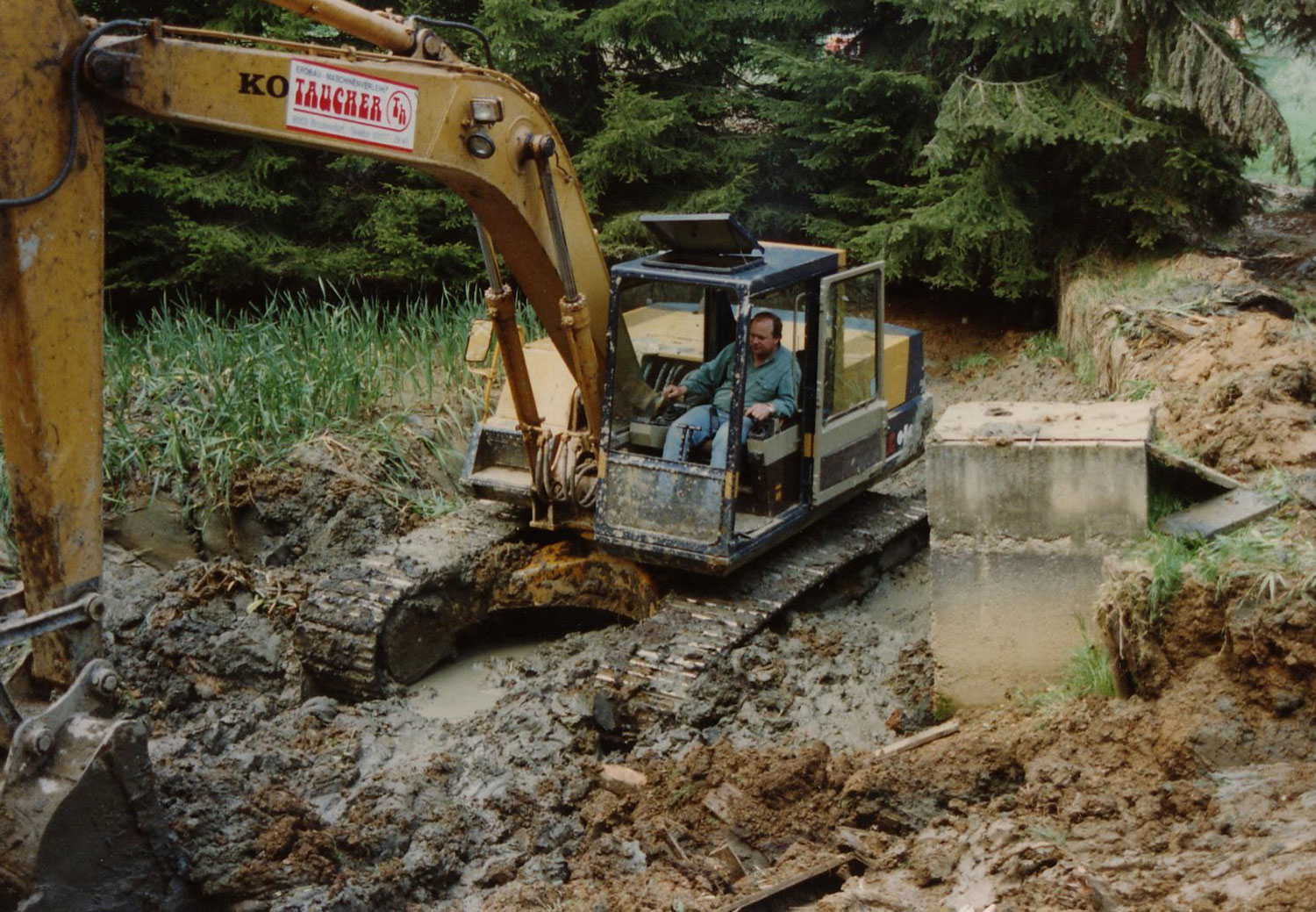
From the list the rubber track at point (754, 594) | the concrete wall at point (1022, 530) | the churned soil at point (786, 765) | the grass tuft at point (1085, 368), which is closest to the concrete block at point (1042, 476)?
the concrete wall at point (1022, 530)

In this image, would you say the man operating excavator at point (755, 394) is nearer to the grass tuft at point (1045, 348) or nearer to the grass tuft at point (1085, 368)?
the grass tuft at point (1085, 368)

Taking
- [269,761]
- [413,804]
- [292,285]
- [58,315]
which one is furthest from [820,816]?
[292,285]

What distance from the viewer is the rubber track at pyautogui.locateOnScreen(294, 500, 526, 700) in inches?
247

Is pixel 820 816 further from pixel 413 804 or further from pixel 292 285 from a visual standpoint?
pixel 292 285

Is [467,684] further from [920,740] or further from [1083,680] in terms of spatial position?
[1083,680]

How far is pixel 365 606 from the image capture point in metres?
6.31

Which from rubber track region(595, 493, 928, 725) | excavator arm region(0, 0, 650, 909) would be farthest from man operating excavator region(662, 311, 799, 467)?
excavator arm region(0, 0, 650, 909)

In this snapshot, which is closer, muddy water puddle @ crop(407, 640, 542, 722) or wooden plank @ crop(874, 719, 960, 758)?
wooden plank @ crop(874, 719, 960, 758)

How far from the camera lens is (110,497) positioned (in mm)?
7895

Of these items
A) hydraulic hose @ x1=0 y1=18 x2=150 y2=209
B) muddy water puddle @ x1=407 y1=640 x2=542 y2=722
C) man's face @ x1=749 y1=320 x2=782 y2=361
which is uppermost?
hydraulic hose @ x1=0 y1=18 x2=150 y2=209

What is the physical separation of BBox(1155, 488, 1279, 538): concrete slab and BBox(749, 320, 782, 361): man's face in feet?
6.79

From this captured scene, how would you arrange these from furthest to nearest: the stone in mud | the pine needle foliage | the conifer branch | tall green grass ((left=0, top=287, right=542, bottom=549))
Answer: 1. the pine needle foliage
2. the conifer branch
3. tall green grass ((left=0, top=287, right=542, bottom=549))
4. the stone in mud

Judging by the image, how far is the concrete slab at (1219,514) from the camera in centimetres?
492

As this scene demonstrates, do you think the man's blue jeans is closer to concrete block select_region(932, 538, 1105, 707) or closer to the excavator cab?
the excavator cab
